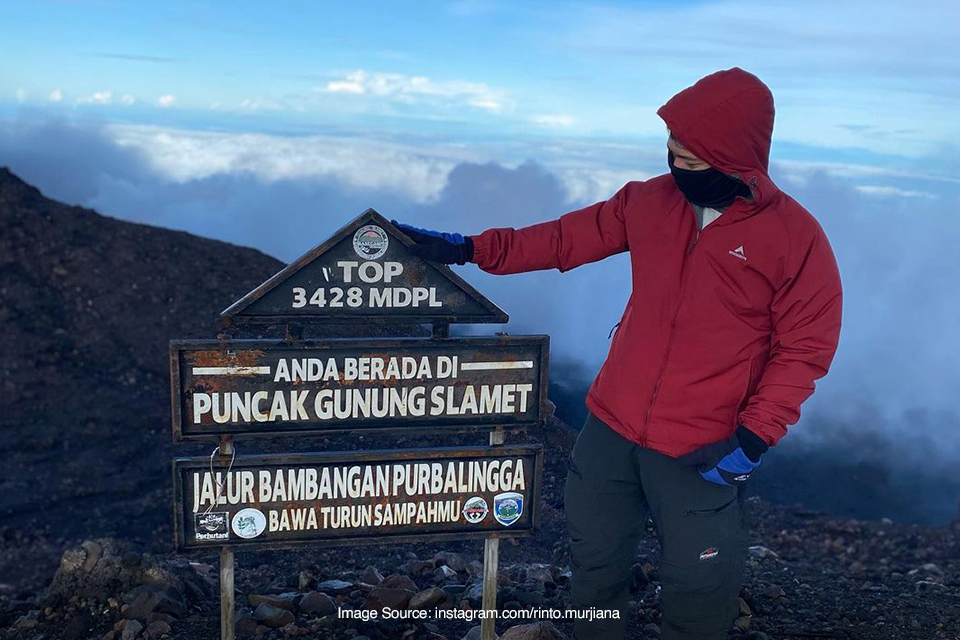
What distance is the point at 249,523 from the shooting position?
4.73 meters

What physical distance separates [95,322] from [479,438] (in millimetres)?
8372

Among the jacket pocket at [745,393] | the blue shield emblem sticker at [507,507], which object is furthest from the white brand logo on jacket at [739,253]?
the blue shield emblem sticker at [507,507]

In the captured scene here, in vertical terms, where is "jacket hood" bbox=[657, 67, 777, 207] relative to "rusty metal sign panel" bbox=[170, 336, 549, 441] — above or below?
above

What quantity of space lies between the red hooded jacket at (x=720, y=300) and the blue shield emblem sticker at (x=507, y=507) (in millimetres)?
811

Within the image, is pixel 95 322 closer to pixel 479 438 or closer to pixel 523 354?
pixel 479 438

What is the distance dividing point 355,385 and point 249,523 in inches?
34.6

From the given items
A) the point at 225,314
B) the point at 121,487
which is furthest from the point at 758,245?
the point at 121,487

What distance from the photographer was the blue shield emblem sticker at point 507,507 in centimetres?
501

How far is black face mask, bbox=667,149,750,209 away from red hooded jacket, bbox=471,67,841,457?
6 centimetres
